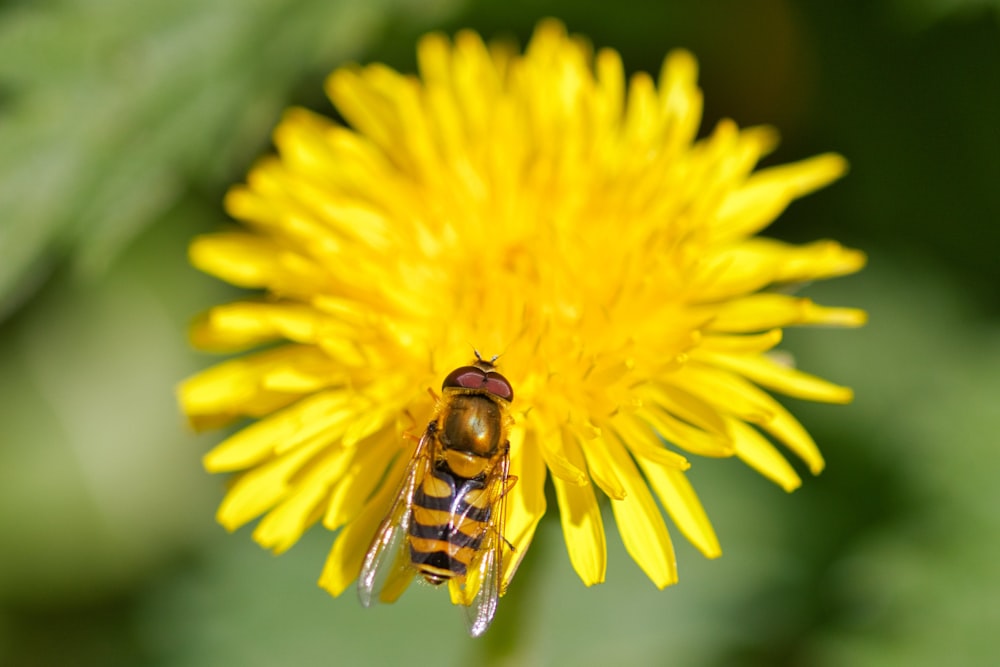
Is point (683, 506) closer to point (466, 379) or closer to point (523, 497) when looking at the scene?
point (523, 497)

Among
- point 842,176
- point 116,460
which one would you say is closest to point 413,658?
point 116,460

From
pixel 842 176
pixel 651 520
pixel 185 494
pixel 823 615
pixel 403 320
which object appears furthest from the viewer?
pixel 185 494

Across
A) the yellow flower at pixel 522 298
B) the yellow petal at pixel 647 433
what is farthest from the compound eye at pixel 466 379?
the yellow petal at pixel 647 433

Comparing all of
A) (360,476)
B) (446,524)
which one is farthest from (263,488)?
(446,524)

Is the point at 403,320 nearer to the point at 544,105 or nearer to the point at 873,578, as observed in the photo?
the point at 544,105

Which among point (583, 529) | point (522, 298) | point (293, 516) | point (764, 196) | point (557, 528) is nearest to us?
point (583, 529)
